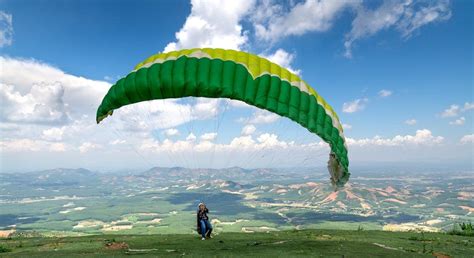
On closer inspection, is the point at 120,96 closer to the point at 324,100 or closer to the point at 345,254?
the point at 324,100

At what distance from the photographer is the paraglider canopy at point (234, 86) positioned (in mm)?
14086

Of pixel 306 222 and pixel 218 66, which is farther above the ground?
pixel 218 66

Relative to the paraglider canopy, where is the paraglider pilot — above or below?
below

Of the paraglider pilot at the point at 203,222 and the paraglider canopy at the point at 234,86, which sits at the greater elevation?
the paraglider canopy at the point at 234,86

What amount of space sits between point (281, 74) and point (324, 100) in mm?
2506

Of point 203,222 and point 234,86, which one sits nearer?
point 234,86

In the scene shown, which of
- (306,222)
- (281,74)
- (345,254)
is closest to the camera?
(345,254)

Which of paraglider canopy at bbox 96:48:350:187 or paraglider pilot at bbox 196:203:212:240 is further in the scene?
paraglider pilot at bbox 196:203:212:240

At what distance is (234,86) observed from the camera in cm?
1405

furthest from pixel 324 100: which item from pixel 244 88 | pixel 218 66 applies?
pixel 218 66

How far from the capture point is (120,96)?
14938 millimetres

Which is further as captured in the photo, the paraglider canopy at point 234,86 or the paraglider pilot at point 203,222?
the paraglider pilot at point 203,222

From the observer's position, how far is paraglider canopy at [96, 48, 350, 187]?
1409 cm

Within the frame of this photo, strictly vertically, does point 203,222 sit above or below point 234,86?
below
